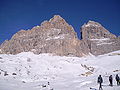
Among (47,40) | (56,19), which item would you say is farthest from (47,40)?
(56,19)

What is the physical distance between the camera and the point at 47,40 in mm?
129000

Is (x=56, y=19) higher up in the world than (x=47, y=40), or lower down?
higher up

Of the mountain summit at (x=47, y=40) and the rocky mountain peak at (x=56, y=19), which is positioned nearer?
the mountain summit at (x=47, y=40)

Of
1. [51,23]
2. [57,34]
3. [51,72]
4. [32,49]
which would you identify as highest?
[51,23]

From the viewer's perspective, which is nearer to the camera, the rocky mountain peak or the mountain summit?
the mountain summit

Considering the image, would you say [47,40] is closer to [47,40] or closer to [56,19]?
[47,40]

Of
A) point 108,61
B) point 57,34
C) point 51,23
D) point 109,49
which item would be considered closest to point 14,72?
point 108,61

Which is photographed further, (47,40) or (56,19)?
(56,19)

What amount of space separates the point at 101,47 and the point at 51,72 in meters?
147

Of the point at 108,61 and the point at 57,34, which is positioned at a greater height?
the point at 57,34

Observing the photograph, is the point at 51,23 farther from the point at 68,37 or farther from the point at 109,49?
the point at 109,49

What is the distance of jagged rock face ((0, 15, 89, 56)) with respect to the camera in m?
127

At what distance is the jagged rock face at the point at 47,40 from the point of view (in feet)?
416

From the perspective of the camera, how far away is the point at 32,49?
129500 mm
